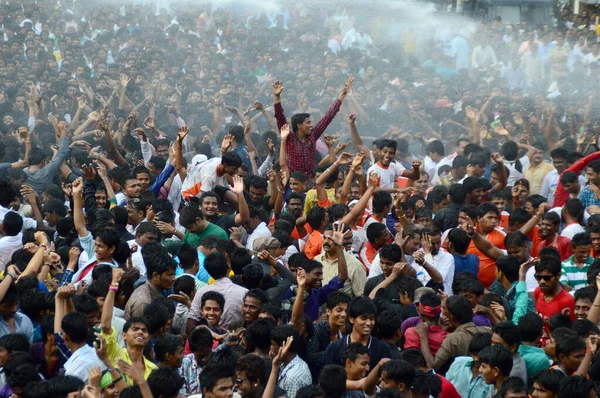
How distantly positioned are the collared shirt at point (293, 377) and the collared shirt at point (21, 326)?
1.68 meters

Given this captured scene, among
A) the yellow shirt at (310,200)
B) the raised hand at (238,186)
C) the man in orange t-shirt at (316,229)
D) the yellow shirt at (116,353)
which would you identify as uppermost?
the yellow shirt at (116,353)

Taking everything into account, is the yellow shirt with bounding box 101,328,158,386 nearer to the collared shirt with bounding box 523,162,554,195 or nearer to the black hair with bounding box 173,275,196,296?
the black hair with bounding box 173,275,196,296

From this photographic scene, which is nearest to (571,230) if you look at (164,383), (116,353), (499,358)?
(499,358)

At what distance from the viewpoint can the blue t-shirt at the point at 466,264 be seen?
8469 millimetres

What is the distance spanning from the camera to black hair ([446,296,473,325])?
709cm

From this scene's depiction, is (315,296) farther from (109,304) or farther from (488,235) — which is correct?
(109,304)

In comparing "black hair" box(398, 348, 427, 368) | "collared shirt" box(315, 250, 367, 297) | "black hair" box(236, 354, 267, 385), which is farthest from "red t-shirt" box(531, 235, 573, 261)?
"black hair" box(236, 354, 267, 385)

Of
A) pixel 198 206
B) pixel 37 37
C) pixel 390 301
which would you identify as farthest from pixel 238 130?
pixel 37 37

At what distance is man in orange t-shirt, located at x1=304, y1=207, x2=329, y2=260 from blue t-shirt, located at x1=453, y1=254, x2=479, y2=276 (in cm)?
121

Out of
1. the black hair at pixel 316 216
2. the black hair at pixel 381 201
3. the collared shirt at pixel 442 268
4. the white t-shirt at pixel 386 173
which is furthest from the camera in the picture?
the white t-shirt at pixel 386 173

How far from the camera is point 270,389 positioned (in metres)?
6.10

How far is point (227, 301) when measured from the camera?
741cm

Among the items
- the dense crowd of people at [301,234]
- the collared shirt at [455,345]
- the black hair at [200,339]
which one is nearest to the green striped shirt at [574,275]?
the dense crowd of people at [301,234]

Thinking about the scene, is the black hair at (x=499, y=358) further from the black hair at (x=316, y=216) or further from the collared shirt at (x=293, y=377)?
the black hair at (x=316, y=216)
